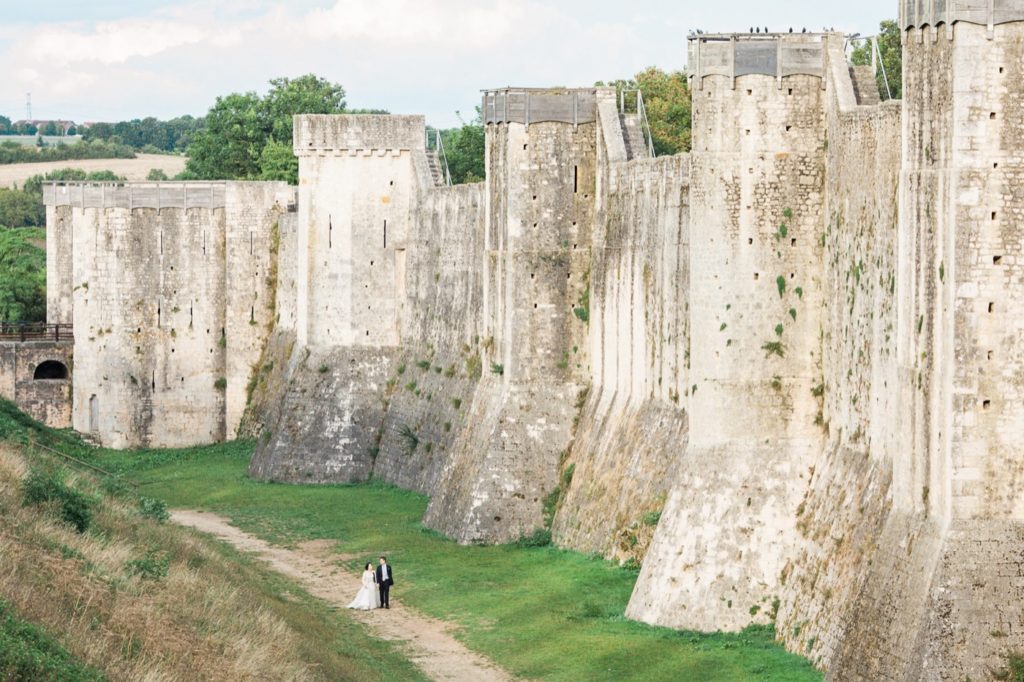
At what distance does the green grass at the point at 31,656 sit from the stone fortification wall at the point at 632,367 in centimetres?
1405

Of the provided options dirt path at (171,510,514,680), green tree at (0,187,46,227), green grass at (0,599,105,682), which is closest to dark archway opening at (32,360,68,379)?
dirt path at (171,510,514,680)

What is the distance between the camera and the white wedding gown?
35938mm

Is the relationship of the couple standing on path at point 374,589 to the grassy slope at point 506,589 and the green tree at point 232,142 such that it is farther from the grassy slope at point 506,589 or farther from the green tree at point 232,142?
the green tree at point 232,142

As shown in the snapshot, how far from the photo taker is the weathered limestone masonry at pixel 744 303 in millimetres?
31594

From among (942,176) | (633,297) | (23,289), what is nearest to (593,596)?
(633,297)

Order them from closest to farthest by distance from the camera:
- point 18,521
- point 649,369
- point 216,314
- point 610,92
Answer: point 18,521, point 649,369, point 610,92, point 216,314

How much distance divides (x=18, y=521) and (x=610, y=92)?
17010 millimetres

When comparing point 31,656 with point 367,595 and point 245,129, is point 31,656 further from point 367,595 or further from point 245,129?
point 245,129

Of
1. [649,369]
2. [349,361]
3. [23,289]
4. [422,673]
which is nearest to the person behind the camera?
[422,673]

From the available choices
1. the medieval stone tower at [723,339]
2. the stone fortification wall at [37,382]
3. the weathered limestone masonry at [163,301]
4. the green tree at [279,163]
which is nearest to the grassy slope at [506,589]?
the medieval stone tower at [723,339]

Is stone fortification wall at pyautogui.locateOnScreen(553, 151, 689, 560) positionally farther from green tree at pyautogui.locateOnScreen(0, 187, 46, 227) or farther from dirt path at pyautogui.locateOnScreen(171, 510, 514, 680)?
green tree at pyautogui.locateOnScreen(0, 187, 46, 227)

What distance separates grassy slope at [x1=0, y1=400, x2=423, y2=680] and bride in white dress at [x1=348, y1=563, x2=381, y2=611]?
449mm

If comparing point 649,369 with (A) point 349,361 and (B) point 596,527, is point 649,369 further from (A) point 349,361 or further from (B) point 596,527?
(A) point 349,361

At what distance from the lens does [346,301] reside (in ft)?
177
